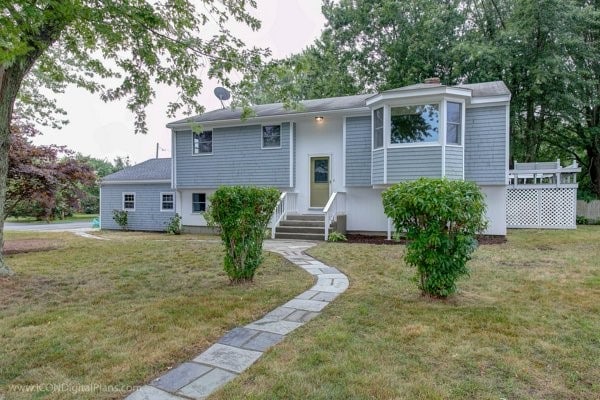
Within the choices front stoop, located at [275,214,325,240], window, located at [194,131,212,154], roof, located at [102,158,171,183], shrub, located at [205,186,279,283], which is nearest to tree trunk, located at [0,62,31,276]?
shrub, located at [205,186,279,283]

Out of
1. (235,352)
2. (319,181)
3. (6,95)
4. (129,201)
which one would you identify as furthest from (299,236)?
(129,201)

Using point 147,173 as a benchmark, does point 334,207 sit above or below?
below

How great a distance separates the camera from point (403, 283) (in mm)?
5262

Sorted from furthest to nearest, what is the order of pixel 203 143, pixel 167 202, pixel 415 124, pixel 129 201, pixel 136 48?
pixel 129 201, pixel 167 202, pixel 203 143, pixel 415 124, pixel 136 48

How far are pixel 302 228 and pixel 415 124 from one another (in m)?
4.57

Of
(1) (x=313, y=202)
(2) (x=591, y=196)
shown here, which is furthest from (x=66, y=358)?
(2) (x=591, y=196)

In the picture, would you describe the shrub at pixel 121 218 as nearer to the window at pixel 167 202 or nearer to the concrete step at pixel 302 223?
the window at pixel 167 202

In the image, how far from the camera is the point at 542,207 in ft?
43.7

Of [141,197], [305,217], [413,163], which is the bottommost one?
[305,217]

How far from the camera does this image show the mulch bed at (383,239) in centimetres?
1003

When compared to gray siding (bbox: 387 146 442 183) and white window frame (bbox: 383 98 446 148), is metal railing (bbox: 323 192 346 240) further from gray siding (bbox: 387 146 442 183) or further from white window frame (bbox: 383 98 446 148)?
white window frame (bbox: 383 98 446 148)

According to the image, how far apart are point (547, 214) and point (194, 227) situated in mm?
13444

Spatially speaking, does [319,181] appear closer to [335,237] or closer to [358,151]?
[358,151]

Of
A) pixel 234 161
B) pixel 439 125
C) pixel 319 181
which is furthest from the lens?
pixel 234 161
